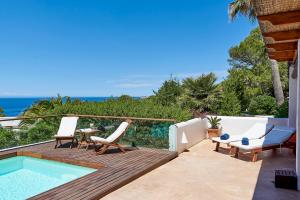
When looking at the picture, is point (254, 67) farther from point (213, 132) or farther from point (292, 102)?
point (213, 132)

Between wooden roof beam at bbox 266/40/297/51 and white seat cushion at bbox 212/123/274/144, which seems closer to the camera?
wooden roof beam at bbox 266/40/297/51

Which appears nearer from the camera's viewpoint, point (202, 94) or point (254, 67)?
point (202, 94)

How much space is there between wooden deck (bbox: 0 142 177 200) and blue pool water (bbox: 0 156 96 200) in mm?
170

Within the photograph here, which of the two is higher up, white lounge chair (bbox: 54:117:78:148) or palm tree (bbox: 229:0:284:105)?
palm tree (bbox: 229:0:284:105)

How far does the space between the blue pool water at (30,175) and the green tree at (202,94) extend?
844 centimetres

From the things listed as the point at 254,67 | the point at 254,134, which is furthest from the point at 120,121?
the point at 254,67

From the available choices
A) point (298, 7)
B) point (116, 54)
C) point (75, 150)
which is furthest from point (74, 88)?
point (298, 7)

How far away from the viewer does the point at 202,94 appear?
1395 centimetres

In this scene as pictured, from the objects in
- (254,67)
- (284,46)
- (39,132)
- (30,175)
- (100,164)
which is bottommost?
(30,175)

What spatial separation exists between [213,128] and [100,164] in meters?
5.25

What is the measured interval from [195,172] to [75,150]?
377 cm

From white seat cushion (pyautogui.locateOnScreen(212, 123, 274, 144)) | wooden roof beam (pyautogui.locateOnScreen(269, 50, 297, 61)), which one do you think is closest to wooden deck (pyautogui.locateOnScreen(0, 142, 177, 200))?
white seat cushion (pyautogui.locateOnScreen(212, 123, 274, 144))

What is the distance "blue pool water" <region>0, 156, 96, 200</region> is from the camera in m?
5.50

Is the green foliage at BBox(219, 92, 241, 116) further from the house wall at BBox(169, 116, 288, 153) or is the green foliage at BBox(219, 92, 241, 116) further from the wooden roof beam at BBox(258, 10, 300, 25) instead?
the wooden roof beam at BBox(258, 10, 300, 25)
